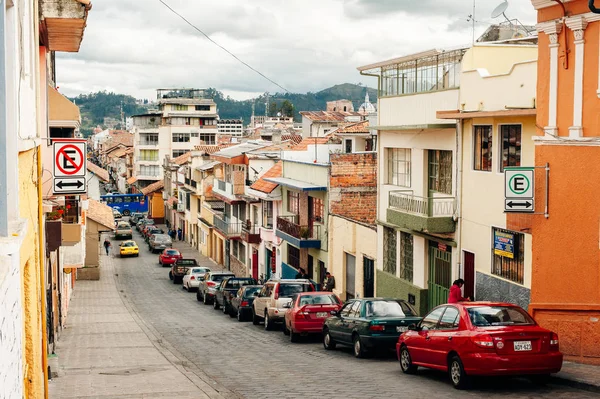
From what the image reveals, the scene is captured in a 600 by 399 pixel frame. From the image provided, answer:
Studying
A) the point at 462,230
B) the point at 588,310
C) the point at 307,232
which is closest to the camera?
the point at 588,310

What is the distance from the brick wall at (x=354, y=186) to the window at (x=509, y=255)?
13.6 metres

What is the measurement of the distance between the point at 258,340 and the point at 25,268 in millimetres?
17895

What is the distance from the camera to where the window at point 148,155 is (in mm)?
114062

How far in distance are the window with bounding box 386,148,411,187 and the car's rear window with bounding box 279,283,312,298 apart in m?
4.92

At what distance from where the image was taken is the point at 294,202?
143 ft

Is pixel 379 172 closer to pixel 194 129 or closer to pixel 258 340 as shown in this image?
pixel 258 340

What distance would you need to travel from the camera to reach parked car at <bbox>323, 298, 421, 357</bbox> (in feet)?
63.6

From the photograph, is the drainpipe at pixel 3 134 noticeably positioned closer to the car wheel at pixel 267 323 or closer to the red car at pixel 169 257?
the car wheel at pixel 267 323

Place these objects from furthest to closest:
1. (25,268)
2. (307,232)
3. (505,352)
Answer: (307,232) < (505,352) < (25,268)

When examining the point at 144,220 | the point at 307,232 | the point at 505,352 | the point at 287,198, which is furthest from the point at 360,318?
the point at 144,220

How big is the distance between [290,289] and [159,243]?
4921cm

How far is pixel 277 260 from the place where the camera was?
153 ft

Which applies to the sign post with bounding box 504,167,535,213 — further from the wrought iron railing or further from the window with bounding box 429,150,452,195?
the window with bounding box 429,150,452,195

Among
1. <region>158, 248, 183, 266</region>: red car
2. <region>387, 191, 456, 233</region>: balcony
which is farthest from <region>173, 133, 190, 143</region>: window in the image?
<region>387, 191, 456, 233</region>: balcony
